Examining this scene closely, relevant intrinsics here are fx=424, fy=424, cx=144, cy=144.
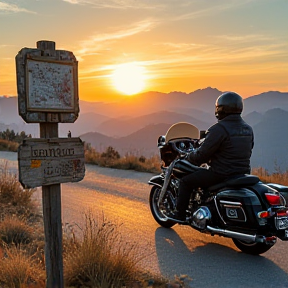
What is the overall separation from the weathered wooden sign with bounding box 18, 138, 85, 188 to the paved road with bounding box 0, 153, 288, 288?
6.12ft

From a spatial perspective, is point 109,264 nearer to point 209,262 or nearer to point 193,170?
point 209,262

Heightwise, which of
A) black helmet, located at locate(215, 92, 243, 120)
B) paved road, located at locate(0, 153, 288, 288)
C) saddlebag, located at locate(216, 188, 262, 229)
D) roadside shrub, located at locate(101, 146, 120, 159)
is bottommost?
paved road, located at locate(0, 153, 288, 288)

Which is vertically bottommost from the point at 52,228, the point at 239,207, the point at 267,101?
the point at 239,207

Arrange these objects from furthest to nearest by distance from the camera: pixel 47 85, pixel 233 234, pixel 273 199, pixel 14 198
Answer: pixel 14 198 < pixel 233 234 < pixel 273 199 < pixel 47 85

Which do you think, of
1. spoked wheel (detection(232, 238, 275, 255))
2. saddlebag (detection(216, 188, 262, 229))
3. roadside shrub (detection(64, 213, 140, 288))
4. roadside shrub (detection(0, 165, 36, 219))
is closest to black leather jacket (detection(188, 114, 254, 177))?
saddlebag (detection(216, 188, 262, 229))

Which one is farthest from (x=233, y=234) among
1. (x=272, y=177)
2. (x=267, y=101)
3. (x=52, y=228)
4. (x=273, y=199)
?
(x=267, y=101)

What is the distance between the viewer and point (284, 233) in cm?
504

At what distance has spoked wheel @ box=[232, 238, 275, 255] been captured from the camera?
5441 mm

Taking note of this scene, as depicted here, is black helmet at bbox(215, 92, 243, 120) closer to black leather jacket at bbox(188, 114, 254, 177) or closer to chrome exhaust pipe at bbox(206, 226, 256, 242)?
black leather jacket at bbox(188, 114, 254, 177)

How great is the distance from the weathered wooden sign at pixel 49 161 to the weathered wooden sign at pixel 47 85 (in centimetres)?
21

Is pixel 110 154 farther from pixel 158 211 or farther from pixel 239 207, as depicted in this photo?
pixel 239 207

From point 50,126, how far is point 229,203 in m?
2.50

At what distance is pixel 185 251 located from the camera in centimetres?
576

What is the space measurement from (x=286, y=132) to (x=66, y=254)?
110711 millimetres
